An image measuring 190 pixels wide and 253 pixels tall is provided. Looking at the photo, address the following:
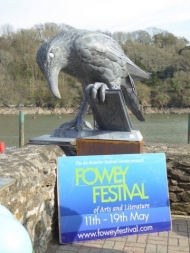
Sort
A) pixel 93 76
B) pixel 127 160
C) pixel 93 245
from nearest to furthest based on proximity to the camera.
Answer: pixel 93 245 → pixel 127 160 → pixel 93 76

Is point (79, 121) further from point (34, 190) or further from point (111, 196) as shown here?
point (34, 190)

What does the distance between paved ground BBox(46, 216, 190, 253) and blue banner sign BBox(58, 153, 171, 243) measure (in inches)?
2.3

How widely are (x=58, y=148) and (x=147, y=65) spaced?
38.8 meters

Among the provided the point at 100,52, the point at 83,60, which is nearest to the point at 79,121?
the point at 83,60

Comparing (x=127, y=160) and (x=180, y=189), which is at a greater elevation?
(x=127, y=160)

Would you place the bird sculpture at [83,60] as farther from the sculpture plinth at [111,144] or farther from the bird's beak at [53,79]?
the sculpture plinth at [111,144]

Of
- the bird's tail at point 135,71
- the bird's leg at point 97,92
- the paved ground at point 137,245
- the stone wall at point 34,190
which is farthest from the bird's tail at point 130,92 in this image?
the paved ground at point 137,245

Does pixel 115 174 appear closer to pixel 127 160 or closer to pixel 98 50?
pixel 127 160

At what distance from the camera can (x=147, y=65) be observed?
4116 centimetres

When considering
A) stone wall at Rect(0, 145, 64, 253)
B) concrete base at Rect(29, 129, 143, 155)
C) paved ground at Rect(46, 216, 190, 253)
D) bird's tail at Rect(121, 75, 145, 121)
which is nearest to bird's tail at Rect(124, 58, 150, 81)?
bird's tail at Rect(121, 75, 145, 121)

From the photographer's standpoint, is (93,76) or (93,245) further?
(93,76)

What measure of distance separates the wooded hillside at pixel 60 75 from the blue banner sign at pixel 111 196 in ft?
107

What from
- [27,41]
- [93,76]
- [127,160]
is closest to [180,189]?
[127,160]

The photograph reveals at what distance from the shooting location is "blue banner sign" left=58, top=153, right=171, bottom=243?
327 centimetres
